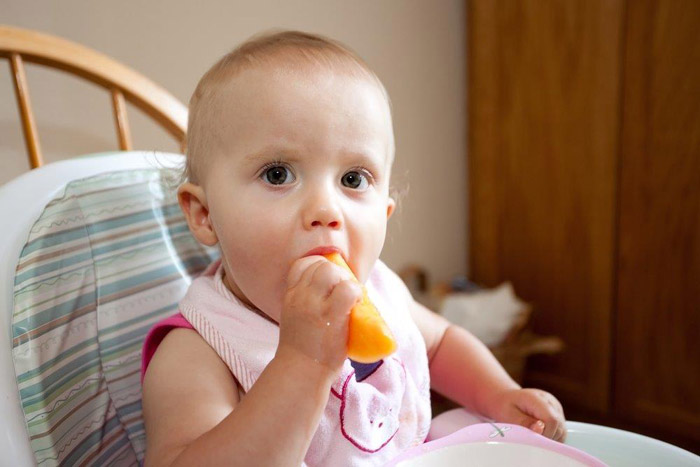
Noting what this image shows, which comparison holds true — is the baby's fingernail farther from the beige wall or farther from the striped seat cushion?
the beige wall

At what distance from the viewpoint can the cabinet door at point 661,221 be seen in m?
1.52

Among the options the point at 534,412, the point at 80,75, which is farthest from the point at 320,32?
the point at 534,412

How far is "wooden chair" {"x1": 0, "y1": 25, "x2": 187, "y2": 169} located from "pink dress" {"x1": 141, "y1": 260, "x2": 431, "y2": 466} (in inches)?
13.3

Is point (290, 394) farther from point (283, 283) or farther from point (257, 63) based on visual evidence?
point (257, 63)

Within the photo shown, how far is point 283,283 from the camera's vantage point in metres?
0.56

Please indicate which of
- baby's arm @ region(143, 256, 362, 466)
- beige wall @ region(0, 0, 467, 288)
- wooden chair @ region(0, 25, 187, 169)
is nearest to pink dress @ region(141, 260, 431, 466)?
baby's arm @ region(143, 256, 362, 466)

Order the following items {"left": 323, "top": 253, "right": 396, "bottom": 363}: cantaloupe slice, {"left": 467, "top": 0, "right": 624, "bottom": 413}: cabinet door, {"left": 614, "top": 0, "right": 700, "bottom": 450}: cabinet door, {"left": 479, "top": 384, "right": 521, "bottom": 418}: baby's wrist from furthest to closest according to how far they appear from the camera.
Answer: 1. {"left": 467, "top": 0, "right": 624, "bottom": 413}: cabinet door
2. {"left": 614, "top": 0, "right": 700, "bottom": 450}: cabinet door
3. {"left": 479, "top": 384, "right": 521, "bottom": 418}: baby's wrist
4. {"left": 323, "top": 253, "right": 396, "bottom": 363}: cantaloupe slice

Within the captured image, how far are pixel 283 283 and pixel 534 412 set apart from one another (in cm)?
32

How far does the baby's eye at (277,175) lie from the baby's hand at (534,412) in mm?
363

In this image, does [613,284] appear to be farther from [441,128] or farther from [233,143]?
[233,143]

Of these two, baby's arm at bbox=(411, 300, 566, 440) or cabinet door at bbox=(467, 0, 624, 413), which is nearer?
baby's arm at bbox=(411, 300, 566, 440)

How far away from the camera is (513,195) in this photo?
1.99 m

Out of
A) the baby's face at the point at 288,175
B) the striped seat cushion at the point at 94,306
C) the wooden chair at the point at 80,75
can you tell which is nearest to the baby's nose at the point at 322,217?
the baby's face at the point at 288,175

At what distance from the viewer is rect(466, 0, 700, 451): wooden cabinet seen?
5.15 ft
